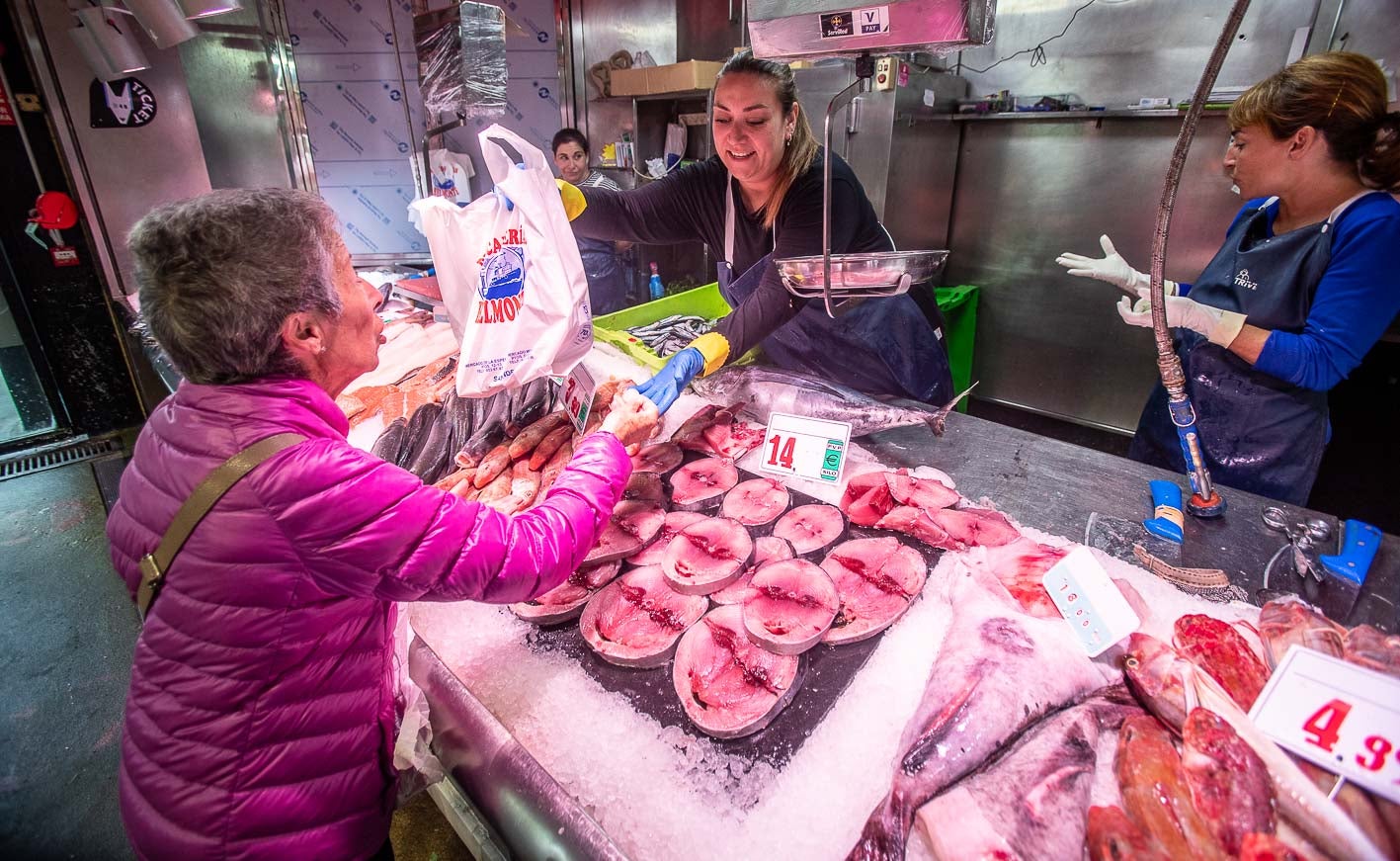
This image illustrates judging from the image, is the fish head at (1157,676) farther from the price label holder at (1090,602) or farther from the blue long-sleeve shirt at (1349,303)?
the blue long-sleeve shirt at (1349,303)

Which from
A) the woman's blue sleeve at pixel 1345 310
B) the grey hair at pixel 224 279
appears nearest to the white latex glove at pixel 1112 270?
the woman's blue sleeve at pixel 1345 310

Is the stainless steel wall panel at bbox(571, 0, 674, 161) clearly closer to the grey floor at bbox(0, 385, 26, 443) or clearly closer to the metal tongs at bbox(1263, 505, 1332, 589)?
the grey floor at bbox(0, 385, 26, 443)

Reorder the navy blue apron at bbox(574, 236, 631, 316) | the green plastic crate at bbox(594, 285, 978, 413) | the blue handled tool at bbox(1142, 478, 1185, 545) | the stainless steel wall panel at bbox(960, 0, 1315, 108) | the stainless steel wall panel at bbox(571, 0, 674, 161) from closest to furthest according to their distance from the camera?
1. the blue handled tool at bbox(1142, 478, 1185, 545)
2. the green plastic crate at bbox(594, 285, 978, 413)
3. the stainless steel wall panel at bbox(960, 0, 1315, 108)
4. the navy blue apron at bbox(574, 236, 631, 316)
5. the stainless steel wall panel at bbox(571, 0, 674, 161)

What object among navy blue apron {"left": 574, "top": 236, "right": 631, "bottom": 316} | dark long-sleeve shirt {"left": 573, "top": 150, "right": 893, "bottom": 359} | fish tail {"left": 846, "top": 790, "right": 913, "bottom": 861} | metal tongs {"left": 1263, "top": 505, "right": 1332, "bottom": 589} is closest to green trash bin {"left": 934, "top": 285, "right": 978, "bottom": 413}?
navy blue apron {"left": 574, "top": 236, "right": 631, "bottom": 316}

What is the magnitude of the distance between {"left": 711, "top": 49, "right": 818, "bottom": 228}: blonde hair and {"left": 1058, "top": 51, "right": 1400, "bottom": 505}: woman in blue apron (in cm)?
102

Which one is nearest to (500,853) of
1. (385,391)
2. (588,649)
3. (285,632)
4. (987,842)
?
(588,649)

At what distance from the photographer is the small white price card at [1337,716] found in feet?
2.79

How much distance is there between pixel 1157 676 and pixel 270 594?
1.53 metres

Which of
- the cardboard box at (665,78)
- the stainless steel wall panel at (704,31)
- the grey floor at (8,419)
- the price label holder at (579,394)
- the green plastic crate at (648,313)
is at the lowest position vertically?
the grey floor at (8,419)

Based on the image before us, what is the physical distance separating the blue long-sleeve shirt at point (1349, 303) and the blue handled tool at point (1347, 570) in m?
0.76

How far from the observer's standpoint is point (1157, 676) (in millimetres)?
1146

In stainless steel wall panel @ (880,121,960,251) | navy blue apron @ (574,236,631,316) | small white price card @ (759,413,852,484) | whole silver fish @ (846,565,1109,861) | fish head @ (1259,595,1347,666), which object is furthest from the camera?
navy blue apron @ (574,236,631,316)

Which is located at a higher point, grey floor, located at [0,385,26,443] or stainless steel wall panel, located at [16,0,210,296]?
stainless steel wall panel, located at [16,0,210,296]

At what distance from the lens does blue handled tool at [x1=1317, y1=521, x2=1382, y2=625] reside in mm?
1350
